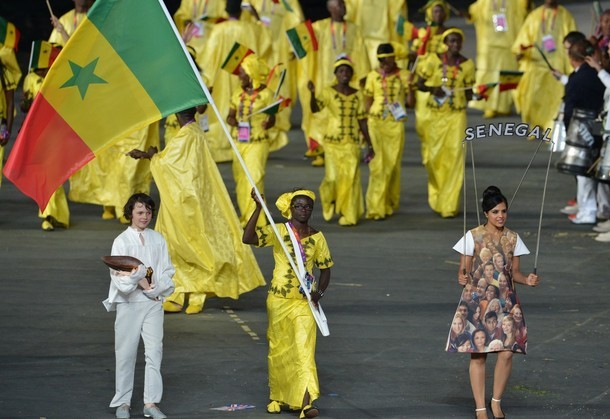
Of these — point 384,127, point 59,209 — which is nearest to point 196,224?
point 59,209

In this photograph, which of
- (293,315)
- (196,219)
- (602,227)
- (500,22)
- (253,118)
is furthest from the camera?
(500,22)

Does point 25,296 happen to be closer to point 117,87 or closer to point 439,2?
point 117,87

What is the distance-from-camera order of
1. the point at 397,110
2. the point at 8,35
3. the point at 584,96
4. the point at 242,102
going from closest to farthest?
the point at 242,102 < the point at 8,35 < the point at 584,96 < the point at 397,110

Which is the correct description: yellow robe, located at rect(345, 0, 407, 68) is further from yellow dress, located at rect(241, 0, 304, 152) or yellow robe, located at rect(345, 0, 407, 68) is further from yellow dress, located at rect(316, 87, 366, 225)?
yellow dress, located at rect(316, 87, 366, 225)

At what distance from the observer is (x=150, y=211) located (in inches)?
393

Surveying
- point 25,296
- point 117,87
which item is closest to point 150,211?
point 117,87

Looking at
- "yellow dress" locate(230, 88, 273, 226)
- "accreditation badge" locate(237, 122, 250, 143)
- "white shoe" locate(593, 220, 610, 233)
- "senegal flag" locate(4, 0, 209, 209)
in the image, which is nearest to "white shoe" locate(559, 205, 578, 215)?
"white shoe" locate(593, 220, 610, 233)

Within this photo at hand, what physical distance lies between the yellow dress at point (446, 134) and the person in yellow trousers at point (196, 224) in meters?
4.84

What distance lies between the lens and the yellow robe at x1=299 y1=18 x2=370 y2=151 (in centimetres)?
2002

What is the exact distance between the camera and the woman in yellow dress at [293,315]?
32.3ft

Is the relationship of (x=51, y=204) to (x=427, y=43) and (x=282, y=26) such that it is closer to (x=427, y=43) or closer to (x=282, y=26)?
(x=427, y=43)

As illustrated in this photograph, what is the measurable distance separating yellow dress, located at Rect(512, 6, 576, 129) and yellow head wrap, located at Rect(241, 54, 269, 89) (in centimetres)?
706

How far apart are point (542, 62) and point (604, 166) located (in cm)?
683

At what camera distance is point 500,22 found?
23875 millimetres
